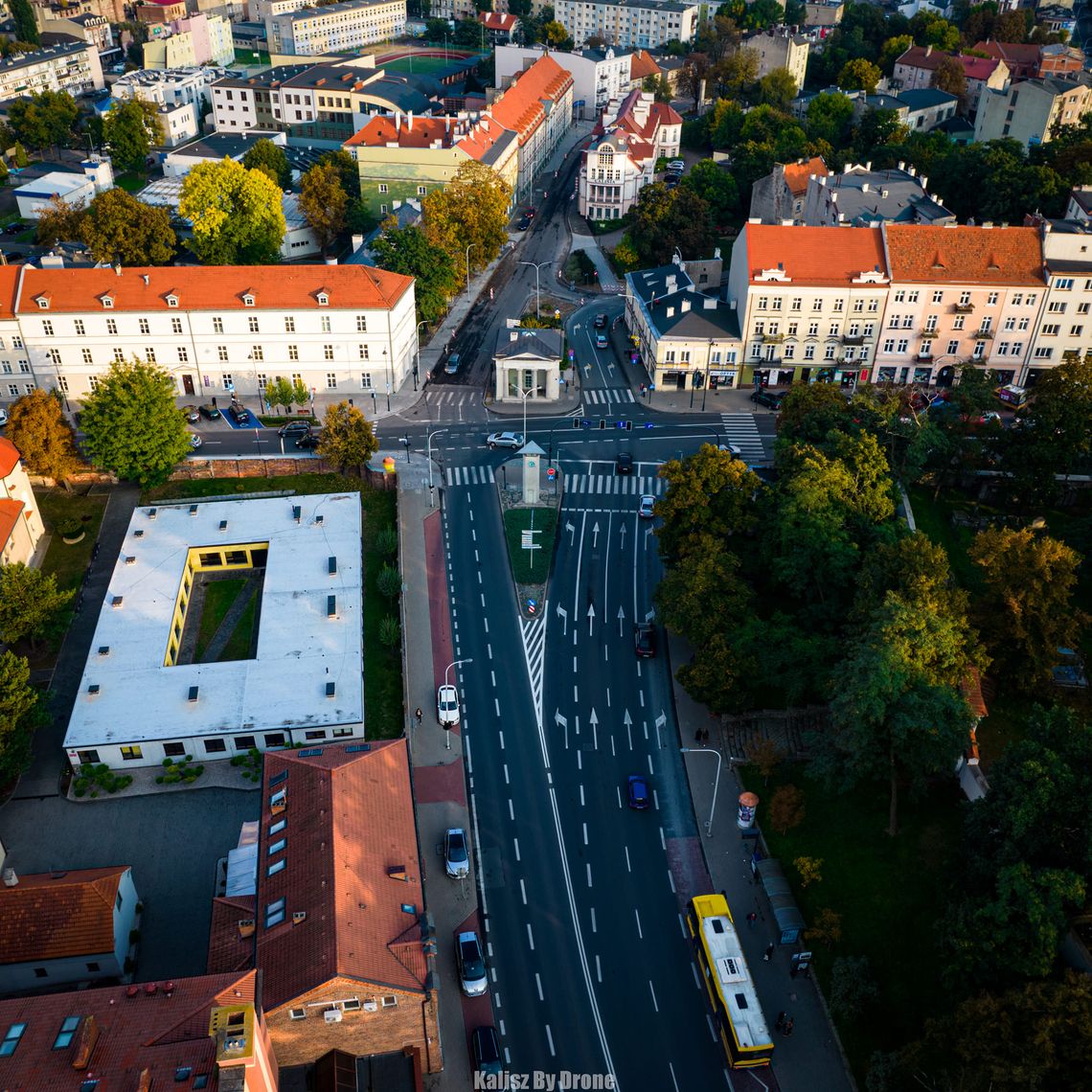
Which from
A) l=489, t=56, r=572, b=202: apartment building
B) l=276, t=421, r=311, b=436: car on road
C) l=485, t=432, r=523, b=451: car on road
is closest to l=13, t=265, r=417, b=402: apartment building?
l=276, t=421, r=311, b=436: car on road

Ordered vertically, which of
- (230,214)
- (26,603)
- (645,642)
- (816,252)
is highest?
(816,252)

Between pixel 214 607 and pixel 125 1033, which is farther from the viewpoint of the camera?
pixel 214 607

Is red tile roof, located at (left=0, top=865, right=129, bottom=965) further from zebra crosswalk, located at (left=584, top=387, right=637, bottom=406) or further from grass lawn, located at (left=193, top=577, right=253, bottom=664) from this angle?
zebra crosswalk, located at (left=584, top=387, right=637, bottom=406)

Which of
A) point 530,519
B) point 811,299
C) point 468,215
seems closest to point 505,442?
point 530,519

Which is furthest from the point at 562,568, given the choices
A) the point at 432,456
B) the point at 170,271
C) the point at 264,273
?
the point at 170,271

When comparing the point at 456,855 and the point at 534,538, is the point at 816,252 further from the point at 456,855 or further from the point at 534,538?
the point at 456,855

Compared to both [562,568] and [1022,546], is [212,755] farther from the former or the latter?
[1022,546]
